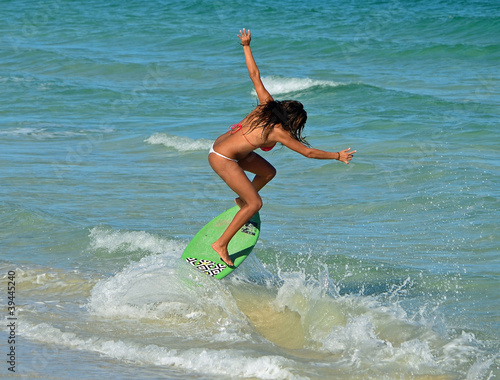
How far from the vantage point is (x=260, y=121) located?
20.2 feet

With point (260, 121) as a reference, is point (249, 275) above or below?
below

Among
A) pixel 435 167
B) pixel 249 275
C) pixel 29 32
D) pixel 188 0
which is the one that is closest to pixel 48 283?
pixel 249 275

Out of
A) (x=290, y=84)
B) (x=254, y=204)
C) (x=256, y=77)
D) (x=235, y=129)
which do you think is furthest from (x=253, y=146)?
(x=290, y=84)

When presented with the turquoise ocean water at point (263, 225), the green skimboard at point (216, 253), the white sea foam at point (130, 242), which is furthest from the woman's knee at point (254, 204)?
the white sea foam at point (130, 242)

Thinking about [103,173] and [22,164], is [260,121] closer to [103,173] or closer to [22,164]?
[103,173]

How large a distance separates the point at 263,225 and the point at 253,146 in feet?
12.0

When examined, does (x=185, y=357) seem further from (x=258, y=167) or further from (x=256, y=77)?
(x=256, y=77)

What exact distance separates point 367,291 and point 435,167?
5506mm

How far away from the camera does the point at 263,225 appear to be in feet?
32.4

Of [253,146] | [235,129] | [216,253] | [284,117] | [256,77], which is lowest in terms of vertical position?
[216,253]

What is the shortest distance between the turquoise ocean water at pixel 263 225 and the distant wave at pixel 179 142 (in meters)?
0.06

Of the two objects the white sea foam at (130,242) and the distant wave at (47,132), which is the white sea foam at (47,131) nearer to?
the distant wave at (47,132)

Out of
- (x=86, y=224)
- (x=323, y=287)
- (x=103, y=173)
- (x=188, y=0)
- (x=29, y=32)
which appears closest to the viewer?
(x=323, y=287)

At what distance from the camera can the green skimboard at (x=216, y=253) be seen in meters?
6.90
